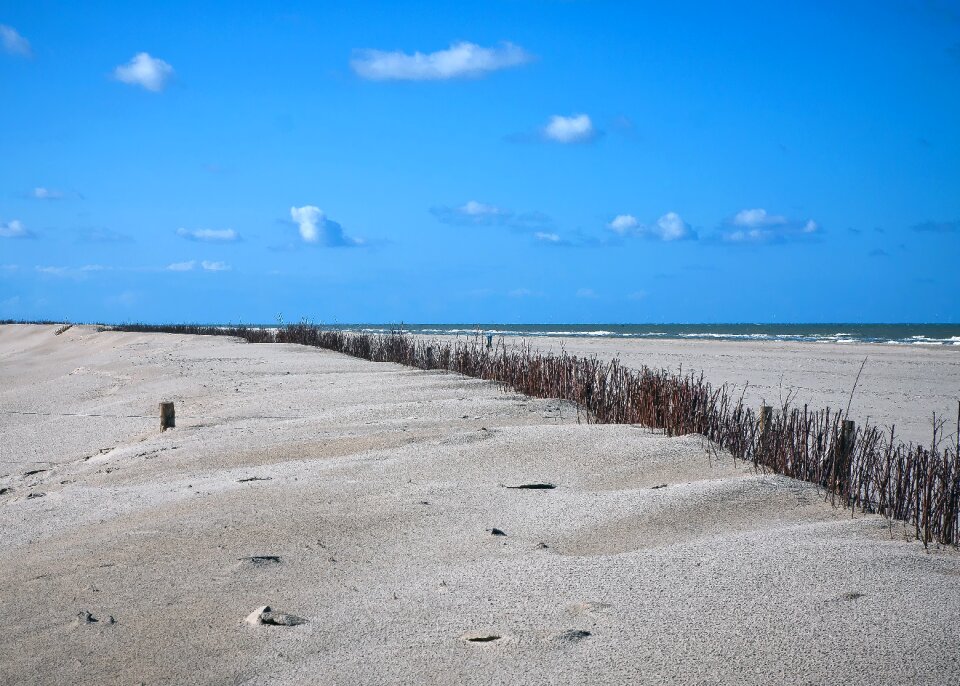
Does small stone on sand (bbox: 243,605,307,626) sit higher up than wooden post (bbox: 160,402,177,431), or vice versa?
wooden post (bbox: 160,402,177,431)

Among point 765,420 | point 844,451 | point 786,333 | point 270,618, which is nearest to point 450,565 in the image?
point 270,618

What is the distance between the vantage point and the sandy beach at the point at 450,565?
2.24 meters

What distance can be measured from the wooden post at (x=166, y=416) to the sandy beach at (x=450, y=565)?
0.26 meters

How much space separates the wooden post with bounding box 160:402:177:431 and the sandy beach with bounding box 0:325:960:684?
264 millimetres

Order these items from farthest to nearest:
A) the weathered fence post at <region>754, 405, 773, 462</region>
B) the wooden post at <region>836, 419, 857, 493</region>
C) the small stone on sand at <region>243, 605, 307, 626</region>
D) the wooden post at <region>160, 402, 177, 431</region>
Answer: the wooden post at <region>160, 402, 177, 431</region>
the weathered fence post at <region>754, 405, 773, 462</region>
the wooden post at <region>836, 419, 857, 493</region>
the small stone on sand at <region>243, 605, 307, 626</region>

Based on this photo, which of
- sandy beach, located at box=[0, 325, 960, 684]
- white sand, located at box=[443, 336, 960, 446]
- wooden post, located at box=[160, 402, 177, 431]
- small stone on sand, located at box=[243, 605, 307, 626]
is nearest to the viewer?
sandy beach, located at box=[0, 325, 960, 684]

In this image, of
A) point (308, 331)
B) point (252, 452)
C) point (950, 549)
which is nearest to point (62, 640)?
point (252, 452)

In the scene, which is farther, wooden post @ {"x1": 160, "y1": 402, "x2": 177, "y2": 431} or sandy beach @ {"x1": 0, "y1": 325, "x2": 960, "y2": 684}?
wooden post @ {"x1": 160, "y1": 402, "x2": 177, "y2": 431}

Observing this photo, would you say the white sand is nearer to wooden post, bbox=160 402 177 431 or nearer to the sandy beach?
the sandy beach

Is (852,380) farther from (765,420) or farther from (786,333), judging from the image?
(786,333)

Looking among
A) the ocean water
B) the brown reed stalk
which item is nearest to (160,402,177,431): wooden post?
the brown reed stalk

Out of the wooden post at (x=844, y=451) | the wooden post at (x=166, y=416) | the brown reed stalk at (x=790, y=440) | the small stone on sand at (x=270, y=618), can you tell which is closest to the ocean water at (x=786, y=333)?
the brown reed stalk at (x=790, y=440)

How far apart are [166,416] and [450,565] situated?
13.5 feet

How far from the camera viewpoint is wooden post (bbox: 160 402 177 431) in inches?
251
